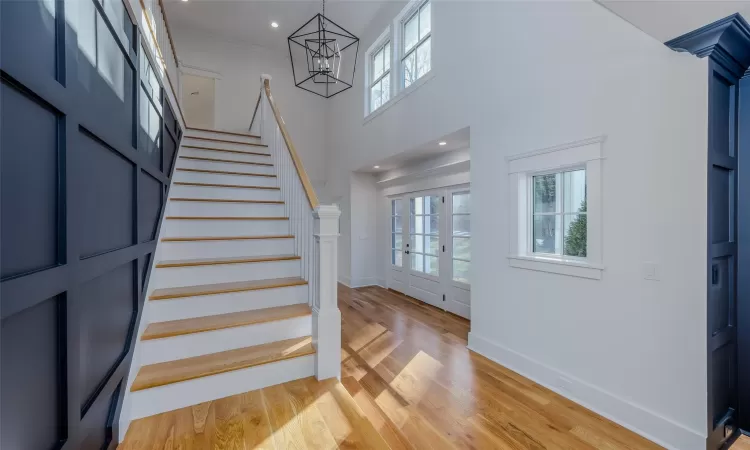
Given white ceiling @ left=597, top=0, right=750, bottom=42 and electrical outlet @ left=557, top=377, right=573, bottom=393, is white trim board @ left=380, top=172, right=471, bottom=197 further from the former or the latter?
white ceiling @ left=597, top=0, right=750, bottom=42

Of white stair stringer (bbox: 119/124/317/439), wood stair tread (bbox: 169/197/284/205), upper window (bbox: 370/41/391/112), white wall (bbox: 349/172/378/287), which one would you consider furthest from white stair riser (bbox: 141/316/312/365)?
upper window (bbox: 370/41/391/112)

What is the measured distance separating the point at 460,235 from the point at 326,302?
9.13ft

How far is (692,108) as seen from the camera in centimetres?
182

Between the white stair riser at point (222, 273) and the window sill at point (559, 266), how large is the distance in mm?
1915

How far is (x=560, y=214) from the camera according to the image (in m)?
2.61

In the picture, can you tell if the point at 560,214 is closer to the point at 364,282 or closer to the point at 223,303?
the point at 223,303

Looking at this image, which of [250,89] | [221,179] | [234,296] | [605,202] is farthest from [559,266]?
[250,89]

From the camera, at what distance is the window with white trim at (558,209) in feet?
7.49

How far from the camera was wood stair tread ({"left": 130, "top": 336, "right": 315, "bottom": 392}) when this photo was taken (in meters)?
1.78

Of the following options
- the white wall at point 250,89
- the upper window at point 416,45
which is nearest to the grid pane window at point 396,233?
the white wall at point 250,89

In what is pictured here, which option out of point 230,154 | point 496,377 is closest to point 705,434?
point 496,377

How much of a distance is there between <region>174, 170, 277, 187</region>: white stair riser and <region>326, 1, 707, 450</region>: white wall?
7.77 feet

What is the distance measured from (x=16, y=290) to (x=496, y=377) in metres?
2.92

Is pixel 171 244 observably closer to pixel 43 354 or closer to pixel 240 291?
pixel 240 291
